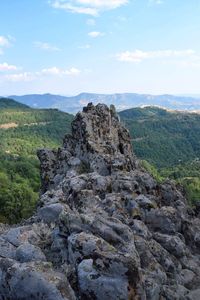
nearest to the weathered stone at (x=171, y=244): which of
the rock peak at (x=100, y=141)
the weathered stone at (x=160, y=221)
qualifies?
the weathered stone at (x=160, y=221)

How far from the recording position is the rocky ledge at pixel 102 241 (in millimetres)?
25641

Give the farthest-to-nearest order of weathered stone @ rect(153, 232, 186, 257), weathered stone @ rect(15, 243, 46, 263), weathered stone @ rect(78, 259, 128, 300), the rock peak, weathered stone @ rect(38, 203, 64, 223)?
the rock peak < weathered stone @ rect(153, 232, 186, 257) < weathered stone @ rect(38, 203, 64, 223) < weathered stone @ rect(15, 243, 46, 263) < weathered stone @ rect(78, 259, 128, 300)

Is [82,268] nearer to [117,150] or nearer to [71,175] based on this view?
[71,175]

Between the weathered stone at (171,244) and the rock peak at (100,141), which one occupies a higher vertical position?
the rock peak at (100,141)

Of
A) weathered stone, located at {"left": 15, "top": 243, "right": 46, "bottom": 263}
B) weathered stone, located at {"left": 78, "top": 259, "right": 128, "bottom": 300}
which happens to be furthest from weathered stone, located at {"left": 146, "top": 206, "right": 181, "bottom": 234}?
weathered stone, located at {"left": 78, "top": 259, "right": 128, "bottom": 300}

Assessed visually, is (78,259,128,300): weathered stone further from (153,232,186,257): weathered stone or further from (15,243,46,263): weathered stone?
(153,232,186,257): weathered stone

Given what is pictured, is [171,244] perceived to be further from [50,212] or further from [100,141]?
[100,141]

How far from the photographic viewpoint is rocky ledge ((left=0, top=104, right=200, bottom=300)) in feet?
84.1

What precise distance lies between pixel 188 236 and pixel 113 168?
1138 centimetres

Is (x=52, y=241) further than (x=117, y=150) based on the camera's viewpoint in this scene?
No

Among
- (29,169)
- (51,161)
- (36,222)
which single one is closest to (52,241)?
(36,222)

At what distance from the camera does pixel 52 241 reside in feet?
105

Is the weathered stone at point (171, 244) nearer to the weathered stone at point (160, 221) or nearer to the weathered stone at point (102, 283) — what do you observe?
the weathered stone at point (160, 221)

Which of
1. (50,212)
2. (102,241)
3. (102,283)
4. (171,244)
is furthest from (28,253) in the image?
(171,244)
